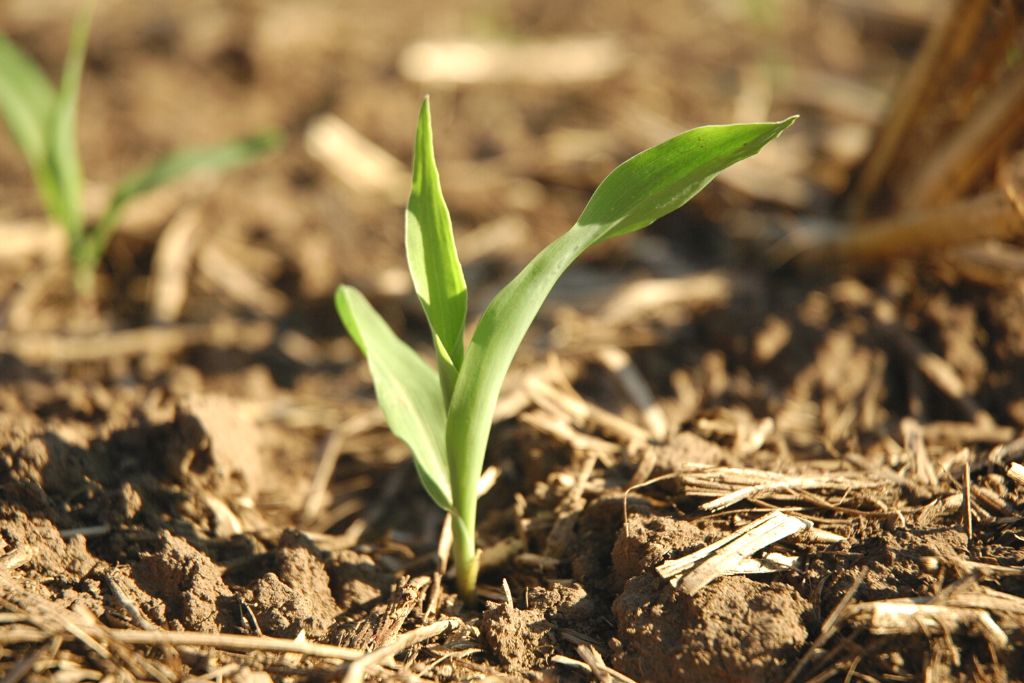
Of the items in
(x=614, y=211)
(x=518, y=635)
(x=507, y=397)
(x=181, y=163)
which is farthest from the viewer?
(x=181, y=163)

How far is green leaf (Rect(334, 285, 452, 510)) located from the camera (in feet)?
3.80

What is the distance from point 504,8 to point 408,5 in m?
0.39

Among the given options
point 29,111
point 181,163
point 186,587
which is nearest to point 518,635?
point 186,587

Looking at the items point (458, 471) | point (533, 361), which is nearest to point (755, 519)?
point (458, 471)

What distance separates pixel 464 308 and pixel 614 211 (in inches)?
9.7

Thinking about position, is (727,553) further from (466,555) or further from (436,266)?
(436,266)

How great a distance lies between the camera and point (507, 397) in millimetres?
1640

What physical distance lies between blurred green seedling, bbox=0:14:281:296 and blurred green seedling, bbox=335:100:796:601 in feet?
3.27

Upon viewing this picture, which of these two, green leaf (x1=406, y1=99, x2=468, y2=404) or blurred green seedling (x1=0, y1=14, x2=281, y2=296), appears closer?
green leaf (x1=406, y1=99, x2=468, y2=404)

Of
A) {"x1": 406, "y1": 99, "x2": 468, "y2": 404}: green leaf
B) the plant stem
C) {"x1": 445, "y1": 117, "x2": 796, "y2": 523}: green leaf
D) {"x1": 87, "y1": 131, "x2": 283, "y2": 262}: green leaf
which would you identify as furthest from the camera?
{"x1": 87, "y1": 131, "x2": 283, "y2": 262}: green leaf

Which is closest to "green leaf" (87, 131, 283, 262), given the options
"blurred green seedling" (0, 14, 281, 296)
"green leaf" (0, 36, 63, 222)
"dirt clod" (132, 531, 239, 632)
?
"blurred green seedling" (0, 14, 281, 296)

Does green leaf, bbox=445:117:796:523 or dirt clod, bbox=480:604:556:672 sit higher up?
green leaf, bbox=445:117:796:523

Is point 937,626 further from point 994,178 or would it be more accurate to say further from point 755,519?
point 994,178

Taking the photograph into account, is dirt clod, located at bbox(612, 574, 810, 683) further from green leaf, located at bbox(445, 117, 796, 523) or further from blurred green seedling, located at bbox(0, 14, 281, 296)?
blurred green seedling, located at bbox(0, 14, 281, 296)
